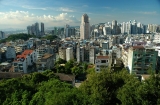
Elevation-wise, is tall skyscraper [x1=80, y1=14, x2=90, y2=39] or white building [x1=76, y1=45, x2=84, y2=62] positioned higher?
tall skyscraper [x1=80, y1=14, x2=90, y2=39]

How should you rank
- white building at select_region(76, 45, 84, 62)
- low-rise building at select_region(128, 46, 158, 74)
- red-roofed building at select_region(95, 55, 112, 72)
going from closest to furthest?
low-rise building at select_region(128, 46, 158, 74)
red-roofed building at select_region(95, 55, 112, 72)
white building at select_region(76, 45, 84, 62)

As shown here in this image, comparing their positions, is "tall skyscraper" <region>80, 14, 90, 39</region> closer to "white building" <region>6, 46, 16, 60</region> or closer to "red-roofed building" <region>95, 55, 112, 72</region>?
"white building" <region>6, 46, 16, 60</region>

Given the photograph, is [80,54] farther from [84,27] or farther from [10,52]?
[84,27]

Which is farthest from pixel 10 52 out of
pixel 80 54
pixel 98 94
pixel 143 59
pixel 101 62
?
pixel 98 94

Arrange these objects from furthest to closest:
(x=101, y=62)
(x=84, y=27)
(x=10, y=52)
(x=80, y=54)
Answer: (x=84, y=27) < (x=10, y=52) < (x=80, y=54) < (x=101, y=62)

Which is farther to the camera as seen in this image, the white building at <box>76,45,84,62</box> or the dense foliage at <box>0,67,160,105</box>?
the white building at <box>76,45,84,62</box>

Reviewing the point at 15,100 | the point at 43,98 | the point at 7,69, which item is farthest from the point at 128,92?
the point at 7,69

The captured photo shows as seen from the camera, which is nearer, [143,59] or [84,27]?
[143,59]

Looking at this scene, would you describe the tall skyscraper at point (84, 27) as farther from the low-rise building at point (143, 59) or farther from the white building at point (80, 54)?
the low-rise building at point (143, 59)

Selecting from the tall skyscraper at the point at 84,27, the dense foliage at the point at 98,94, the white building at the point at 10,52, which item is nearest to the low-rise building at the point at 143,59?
the dense foliage at the point at 98,94

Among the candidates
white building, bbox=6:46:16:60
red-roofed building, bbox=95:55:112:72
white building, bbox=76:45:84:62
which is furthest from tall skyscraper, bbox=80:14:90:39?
red-roofed building, bbox=95:55:112:72

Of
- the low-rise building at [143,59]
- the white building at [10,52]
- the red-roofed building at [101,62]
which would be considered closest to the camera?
the low-rise building at [143,59]
